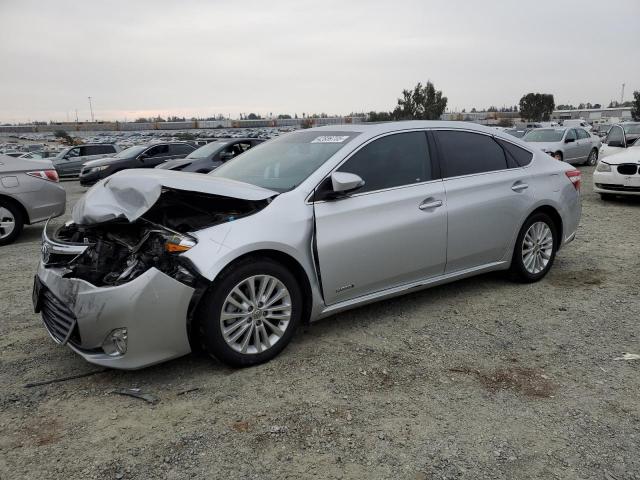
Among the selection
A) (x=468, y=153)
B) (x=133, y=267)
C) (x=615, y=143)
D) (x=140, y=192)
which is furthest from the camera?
(x=615, y=143)

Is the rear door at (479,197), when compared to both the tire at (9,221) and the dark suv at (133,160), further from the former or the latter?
the dark suv at (133,160)

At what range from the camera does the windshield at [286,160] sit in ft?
13.1

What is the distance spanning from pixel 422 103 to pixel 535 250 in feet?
179

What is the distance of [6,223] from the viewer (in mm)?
7762

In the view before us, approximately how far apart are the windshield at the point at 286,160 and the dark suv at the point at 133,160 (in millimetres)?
13047

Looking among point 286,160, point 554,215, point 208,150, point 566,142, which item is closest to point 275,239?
point 286,160

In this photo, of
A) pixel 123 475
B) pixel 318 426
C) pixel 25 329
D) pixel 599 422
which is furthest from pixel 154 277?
pixel 599 422

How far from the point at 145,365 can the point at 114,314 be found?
38 cm

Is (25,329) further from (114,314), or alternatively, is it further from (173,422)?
(173,422)

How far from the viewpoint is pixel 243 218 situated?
137 inches

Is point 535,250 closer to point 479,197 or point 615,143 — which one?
point 479,197

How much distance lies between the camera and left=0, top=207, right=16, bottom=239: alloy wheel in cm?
773

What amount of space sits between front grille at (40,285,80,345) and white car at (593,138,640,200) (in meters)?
10.3

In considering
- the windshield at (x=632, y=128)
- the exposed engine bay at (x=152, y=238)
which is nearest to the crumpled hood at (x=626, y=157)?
the exposed engine bay at (x=152, y=238)
